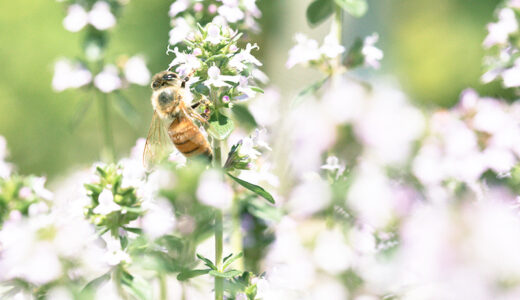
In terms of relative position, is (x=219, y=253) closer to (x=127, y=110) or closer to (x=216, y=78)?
(x=216, y=78)

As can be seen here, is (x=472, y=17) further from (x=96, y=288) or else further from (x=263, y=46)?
(x=96, y=288)

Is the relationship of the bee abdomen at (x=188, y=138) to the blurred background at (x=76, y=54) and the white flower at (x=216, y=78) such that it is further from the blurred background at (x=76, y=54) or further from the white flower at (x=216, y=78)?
the blurred background at (x=76, y=54)

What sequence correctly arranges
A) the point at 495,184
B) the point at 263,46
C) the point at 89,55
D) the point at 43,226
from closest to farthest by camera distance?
the point at 43,226 → the point at 495,184 → the point at 89,55 → the point at 263,46

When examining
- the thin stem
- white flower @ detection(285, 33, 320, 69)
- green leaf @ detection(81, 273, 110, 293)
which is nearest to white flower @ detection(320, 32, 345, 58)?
white flower @ detection(285, 33, 320, 69)

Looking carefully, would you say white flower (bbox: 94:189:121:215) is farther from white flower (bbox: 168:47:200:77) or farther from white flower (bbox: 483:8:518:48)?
white flower (bbox: 483:8:518:48)

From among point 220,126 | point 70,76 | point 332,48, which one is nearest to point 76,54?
point 70,76

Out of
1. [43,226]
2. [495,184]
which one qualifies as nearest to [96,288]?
[43,226]
